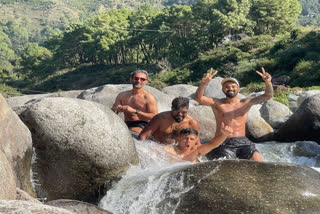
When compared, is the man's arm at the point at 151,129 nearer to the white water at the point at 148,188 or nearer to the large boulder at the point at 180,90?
the white water at the point at 148,188

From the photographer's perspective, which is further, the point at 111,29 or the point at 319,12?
the point at 319,12

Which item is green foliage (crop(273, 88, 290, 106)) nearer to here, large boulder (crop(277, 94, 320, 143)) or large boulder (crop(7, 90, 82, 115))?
large boulder (crop(277, 94, 320, 143))

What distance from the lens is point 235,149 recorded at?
715cm

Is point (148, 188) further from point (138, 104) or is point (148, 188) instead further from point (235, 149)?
point (138, 104)

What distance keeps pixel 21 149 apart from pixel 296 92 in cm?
1472

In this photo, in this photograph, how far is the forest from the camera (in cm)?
3372

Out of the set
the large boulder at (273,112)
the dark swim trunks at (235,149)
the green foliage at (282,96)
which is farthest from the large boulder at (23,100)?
the green foliage at (282,96)

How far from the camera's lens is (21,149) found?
4930mm

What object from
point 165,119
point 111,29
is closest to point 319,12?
point 111,29

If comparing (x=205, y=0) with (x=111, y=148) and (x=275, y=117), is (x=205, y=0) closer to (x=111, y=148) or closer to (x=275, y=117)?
(x=275, y=117)

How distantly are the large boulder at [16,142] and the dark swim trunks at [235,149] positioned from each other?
3154mm

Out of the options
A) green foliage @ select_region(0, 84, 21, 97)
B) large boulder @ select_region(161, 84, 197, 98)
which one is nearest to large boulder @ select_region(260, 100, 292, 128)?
large boulder @ select_region(161, 84, 197, 98)

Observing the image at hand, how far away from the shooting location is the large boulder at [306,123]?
9508 mm

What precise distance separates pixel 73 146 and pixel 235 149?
2864mm
